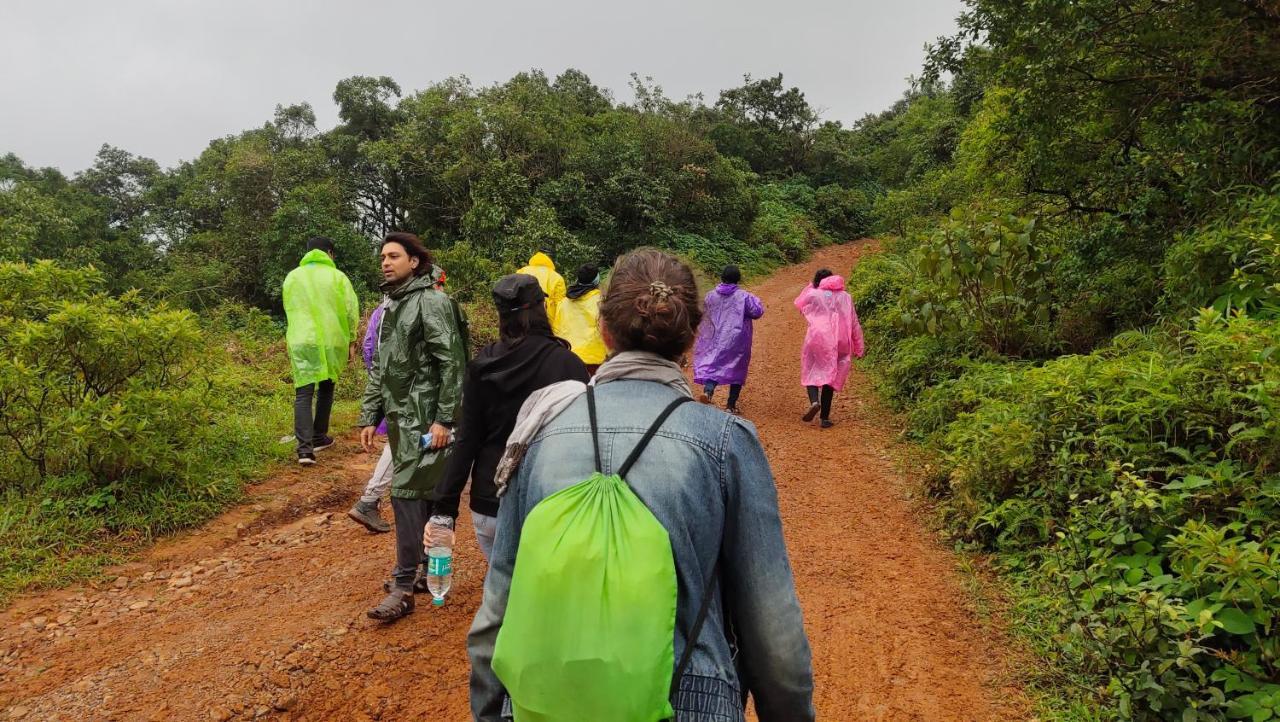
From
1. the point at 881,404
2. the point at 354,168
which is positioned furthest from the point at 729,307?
the point at 354,168

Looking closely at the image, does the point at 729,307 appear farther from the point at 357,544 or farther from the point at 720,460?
the point at 720,460

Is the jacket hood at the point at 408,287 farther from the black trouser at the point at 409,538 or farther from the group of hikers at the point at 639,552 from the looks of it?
the group of hikers at the point at 639,552

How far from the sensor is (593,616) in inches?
41.3

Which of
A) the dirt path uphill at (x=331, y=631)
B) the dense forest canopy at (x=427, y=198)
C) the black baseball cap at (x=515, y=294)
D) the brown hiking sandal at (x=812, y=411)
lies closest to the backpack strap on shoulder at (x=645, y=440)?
the black baseball cap at (x=515, y=294)

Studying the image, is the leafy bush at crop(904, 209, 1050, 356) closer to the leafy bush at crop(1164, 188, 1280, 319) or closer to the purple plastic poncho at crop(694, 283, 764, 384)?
the leafy bush at crop(1164, 188, 1280, 319)

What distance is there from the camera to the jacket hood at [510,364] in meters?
2.45

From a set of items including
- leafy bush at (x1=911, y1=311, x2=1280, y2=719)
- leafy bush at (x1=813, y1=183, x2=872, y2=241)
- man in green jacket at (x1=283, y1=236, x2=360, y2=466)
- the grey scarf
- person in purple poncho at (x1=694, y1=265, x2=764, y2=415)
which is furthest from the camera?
leafy bush at (x1=813, y1=183, x2=872, y2=241)

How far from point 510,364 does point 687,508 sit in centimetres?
140

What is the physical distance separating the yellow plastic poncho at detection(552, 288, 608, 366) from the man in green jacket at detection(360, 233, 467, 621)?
6.06 ft

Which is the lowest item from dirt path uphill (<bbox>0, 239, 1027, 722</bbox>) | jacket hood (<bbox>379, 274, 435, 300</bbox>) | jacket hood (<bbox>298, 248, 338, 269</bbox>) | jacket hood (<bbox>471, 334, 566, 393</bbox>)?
dirt path uphill (<bbox>0, 239, 1027, 722</bbox>)

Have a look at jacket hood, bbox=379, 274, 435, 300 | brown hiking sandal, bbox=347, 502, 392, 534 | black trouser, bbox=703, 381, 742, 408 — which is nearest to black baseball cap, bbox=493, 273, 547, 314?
jacket hood, bbox=379, 274, 435, 300

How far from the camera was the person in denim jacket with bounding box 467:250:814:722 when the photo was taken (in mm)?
1217

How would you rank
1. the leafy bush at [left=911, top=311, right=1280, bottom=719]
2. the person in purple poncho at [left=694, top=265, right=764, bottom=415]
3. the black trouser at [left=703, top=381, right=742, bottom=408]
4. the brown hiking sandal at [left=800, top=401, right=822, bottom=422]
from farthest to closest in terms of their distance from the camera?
the brown hiking sandal at [left=800, top=401, right=822, bottom=422] → the black trouser at [left=703, top=381, right=742, bottom=408] → the person in purple poncho at [left=694, top=265, right=764, bottom=415] → the leafy bush at [left=911, top=311, right=1280, bottom=719]

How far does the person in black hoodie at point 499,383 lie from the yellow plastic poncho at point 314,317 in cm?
325
